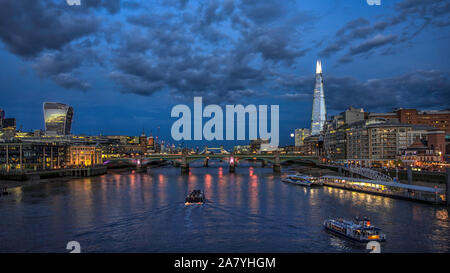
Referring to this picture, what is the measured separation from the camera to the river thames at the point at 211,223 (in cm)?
2680

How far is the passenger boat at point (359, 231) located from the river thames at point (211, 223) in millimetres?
611

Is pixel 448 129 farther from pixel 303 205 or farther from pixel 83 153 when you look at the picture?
pixel 83 153

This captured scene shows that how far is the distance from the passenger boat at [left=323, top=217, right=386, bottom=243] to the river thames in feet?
2.00

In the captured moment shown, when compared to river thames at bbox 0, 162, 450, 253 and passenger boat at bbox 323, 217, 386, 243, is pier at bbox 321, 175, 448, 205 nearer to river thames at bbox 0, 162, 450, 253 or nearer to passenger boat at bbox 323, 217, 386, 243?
river thames at bbox 0, 162, 450, 253

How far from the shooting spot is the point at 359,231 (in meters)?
28.0

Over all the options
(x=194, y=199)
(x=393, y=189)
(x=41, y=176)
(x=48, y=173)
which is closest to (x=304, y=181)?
(x=393, y=189)

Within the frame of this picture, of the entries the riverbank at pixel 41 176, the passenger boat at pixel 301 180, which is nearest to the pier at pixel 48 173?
the riverbank at pixel 41 176

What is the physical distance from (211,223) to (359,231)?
1458 centimetres

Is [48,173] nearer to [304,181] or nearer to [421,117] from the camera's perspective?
[304,181]

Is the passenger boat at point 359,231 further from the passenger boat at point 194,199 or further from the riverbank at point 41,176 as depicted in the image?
the riverbank at point 41,176

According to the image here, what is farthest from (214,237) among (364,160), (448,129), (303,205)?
(448,129)

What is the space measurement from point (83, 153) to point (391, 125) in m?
115

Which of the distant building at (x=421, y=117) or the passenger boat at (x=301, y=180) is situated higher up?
the distant building at (x=421, y=117)

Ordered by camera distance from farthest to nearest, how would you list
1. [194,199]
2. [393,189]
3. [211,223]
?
[393,189], [194,199], [211,223]
